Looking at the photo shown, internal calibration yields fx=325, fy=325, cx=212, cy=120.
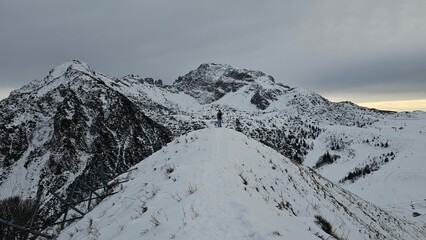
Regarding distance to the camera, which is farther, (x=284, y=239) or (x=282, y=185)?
(x=282, y=185)

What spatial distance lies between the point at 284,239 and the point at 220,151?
759 cm

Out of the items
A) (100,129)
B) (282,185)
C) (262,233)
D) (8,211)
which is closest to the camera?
(262,233)

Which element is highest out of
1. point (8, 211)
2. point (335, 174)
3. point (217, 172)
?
point (217, 172)

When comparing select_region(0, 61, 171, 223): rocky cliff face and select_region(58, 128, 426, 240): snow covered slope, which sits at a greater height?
select_region(0, 61, 171, 223): rocky cliff face

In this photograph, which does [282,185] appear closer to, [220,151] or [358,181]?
[220,151]

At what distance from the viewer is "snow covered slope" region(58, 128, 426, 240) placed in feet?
24.4

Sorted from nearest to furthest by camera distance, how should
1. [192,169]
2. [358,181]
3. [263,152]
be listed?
[192,169]
[263,152]
[358,181]

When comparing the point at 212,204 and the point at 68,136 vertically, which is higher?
the point at 68,136

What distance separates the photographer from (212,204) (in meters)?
8.31

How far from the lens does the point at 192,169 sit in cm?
1170

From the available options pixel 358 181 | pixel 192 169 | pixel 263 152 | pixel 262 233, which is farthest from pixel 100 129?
pixel 262 233

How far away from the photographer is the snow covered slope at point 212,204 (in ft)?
24.4

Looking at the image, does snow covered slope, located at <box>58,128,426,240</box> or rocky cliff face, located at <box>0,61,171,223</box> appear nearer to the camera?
snow covered slope, located at <box>58,128,426,240</box>

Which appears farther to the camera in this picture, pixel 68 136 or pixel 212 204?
pixel 68 136
